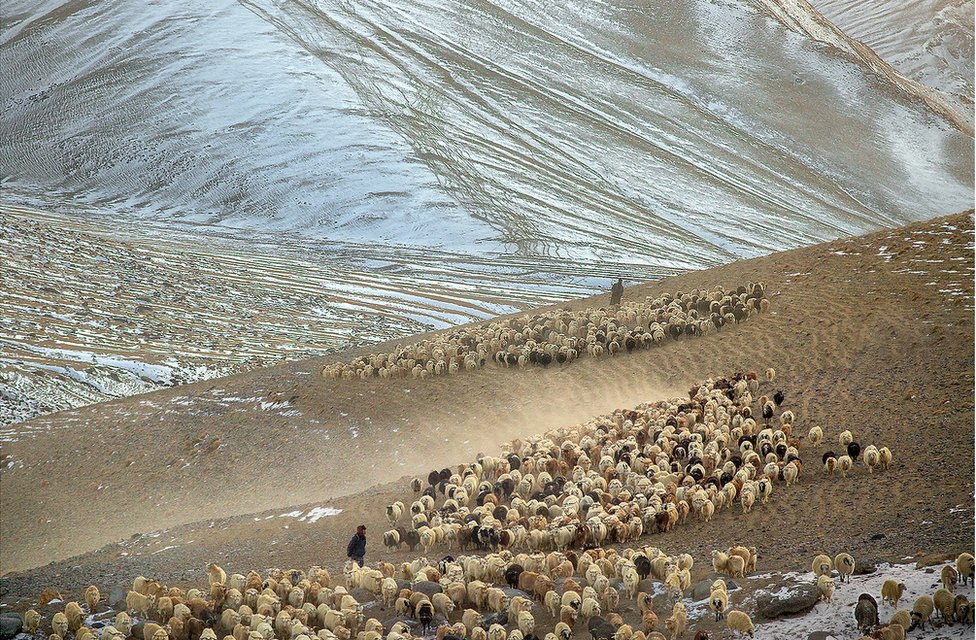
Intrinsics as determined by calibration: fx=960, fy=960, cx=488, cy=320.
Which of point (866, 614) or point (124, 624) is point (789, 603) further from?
point (124, 624)

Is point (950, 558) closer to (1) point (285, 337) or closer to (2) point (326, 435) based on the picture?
(2) point (326, 435)

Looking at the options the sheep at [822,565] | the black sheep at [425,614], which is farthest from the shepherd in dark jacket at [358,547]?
the sheep at [822,565]

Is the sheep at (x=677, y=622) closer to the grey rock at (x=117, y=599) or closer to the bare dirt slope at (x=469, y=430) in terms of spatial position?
the bare dirt slope at (x=469, y=430)

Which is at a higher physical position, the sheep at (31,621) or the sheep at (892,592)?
the sheep at (892,592)

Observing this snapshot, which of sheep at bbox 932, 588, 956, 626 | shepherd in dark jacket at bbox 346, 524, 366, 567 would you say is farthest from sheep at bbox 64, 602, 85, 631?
sheep at bbox 932, 588, 956, 626

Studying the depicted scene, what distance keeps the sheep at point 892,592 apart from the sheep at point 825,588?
1.94 feet

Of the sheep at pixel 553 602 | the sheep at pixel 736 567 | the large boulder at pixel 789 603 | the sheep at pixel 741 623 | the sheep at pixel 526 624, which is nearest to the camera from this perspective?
the sheep at pixel 741 623

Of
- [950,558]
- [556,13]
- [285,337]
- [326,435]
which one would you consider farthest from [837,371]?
[556,13]

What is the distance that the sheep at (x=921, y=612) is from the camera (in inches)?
374

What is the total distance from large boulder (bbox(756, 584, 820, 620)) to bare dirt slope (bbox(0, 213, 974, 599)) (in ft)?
6.56

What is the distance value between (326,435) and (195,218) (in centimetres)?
4159

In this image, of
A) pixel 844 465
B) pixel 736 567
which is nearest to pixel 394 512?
pixel 736 567

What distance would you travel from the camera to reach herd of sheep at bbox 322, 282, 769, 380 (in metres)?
23.9

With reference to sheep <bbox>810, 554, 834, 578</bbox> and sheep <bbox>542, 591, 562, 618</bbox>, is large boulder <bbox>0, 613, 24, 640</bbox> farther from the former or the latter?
sheep <bbox>810, 554, 834, 578</bbox>
